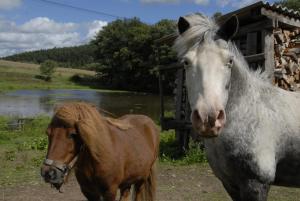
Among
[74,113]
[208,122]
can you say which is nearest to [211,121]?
[208,122]

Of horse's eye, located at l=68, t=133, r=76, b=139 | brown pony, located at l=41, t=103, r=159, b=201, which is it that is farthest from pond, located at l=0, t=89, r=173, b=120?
horse's eye, located at l=68, t=133, r=76, b=139

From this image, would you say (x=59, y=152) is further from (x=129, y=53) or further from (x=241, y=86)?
(x=129, y=53)

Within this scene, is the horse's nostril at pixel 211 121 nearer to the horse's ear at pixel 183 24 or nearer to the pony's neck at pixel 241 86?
the pony's neck at pixel 241 86

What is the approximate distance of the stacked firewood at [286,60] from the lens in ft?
26.8

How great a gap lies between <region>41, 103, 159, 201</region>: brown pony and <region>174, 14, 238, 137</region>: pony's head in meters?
1.44

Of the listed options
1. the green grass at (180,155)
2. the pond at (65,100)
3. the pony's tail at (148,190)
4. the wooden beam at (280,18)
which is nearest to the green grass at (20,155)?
the green grass at (180,155)

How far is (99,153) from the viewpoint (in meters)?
4.40

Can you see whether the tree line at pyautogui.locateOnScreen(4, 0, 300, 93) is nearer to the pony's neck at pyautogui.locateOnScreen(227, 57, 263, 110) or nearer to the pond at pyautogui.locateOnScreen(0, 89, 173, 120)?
the pond at pyautogui.locateOnScreen(0, 89, 173, 120)

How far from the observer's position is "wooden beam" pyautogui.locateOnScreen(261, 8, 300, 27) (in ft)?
25.5

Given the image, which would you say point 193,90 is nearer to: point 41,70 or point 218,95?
point 218,95

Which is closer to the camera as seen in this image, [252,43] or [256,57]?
[256,57]

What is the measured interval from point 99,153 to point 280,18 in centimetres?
525

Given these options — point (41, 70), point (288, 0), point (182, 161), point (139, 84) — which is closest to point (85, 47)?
point (41, 70)

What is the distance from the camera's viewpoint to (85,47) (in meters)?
172
